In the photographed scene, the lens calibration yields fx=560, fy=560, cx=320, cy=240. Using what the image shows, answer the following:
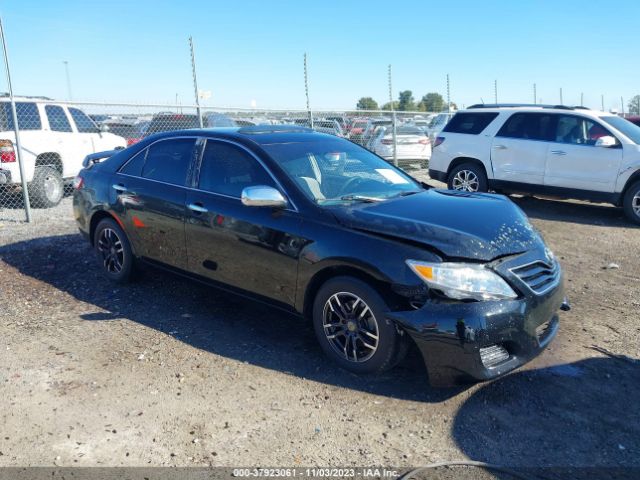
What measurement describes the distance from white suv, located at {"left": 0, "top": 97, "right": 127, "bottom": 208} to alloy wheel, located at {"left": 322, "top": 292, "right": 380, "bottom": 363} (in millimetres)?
7194

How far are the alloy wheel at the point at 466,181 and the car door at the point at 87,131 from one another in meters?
7.18

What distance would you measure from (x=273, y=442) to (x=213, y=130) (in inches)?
113

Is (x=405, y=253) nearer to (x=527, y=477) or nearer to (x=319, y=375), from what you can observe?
(x=319, y=375)

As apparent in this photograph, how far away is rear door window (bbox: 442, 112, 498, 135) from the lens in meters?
9.88

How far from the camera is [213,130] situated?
16.3 feet

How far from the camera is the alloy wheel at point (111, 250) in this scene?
5629 millimetres

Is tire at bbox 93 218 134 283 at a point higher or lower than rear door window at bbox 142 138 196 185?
lower

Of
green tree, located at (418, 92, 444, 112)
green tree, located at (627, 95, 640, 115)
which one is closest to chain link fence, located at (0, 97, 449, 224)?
green tree, located at (627, 95, 640, 115)

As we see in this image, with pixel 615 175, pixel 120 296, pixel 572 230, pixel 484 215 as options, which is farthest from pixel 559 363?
pixel 615 175

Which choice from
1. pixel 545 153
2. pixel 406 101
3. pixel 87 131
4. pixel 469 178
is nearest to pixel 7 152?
pixel 87 131

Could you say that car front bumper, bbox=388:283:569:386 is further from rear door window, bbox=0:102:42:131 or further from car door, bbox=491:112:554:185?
rear door window, bbox=0:102:42:131

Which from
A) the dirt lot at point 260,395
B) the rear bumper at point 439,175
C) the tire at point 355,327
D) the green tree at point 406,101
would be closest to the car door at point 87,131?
the dirt lot at point 260,395

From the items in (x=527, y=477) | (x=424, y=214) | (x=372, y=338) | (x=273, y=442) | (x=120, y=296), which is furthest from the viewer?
(x=120, y=296)

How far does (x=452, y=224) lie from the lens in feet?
12.2
